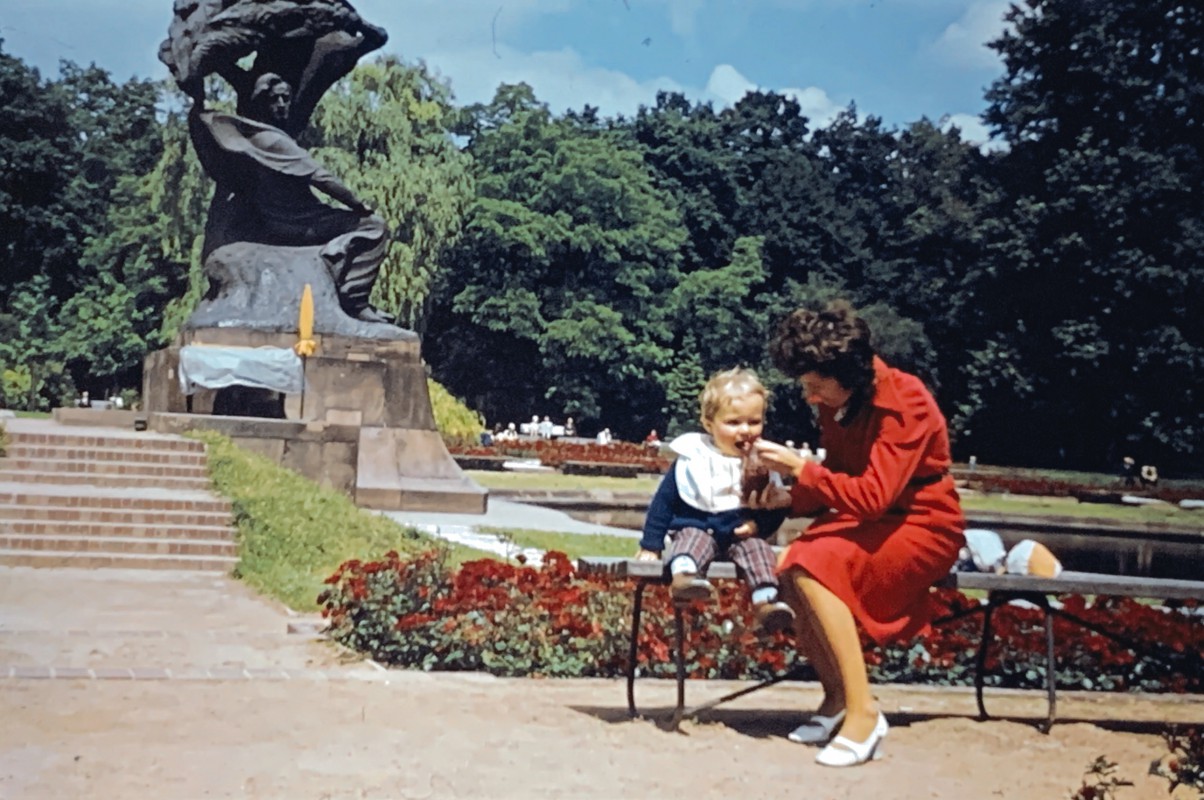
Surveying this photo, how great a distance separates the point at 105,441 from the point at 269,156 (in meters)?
5.84

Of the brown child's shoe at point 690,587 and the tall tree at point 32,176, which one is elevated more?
the tall tree at point 32,176

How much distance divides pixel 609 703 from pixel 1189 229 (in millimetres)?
41479

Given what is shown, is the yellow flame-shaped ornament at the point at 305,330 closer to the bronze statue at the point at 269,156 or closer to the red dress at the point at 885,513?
the bronze statue at the point at 269,156

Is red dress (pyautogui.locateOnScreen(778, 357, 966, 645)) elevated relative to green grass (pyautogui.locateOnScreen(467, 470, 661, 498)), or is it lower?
elevated

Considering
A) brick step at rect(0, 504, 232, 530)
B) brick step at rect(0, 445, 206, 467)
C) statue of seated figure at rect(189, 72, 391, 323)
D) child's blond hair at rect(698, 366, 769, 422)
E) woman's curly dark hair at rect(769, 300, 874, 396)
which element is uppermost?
statue of seated figure at rect(189, 72, 391, 323)

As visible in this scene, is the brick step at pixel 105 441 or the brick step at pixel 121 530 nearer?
the brick step at pixel 121 530

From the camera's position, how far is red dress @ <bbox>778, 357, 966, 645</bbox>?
19.2 ft

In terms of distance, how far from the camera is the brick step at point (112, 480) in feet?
50.7

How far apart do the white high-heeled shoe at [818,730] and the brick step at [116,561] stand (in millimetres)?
7558

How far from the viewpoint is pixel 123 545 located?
13234mm

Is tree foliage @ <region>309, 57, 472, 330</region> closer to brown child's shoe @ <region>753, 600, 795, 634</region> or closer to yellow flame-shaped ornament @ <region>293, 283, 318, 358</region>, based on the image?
yellow flame-shaped ornament @ <region>293, 283, 318, 358</region>

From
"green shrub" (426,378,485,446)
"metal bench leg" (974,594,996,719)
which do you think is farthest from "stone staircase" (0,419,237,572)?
"green shrub" (426,378,485,446)

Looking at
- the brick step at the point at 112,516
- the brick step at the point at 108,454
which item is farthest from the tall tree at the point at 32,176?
the brick step at the point at 112,516

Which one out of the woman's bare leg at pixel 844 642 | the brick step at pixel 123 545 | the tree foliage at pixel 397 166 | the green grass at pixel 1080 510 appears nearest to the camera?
the woman's bare leg at pixel 844 642
